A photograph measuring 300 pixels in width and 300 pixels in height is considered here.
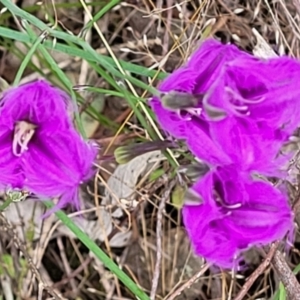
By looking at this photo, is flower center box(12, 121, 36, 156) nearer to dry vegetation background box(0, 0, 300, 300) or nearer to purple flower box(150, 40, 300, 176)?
purple flower box(150, 40, 300, 176)

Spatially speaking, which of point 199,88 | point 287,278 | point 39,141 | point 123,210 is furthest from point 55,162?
point 123,210

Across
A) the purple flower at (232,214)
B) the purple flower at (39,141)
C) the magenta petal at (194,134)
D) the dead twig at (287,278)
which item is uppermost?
the purple flower at (39,141)

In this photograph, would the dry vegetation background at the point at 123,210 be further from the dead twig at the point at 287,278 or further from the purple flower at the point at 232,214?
the purple flower at the point at 232,214

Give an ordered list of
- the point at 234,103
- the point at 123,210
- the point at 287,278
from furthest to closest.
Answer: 1. the point at 123,210
2. the point at 287,278
3. the point at 234,103

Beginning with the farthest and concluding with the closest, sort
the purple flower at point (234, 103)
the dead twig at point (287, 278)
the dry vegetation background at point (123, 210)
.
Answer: the dry vegetation background at point (123, 210)
the dead twig at point (287, 278)
the purple flower at point (234, 103)

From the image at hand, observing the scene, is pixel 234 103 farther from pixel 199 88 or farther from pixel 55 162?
pixel 55 162

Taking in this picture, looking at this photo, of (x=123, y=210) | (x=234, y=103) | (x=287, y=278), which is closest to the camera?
(x=234, y=103)

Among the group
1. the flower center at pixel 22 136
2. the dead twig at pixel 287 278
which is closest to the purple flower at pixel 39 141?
the flower center at pixel 22 136

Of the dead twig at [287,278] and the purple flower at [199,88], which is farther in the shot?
the dead twig at [287,278]
